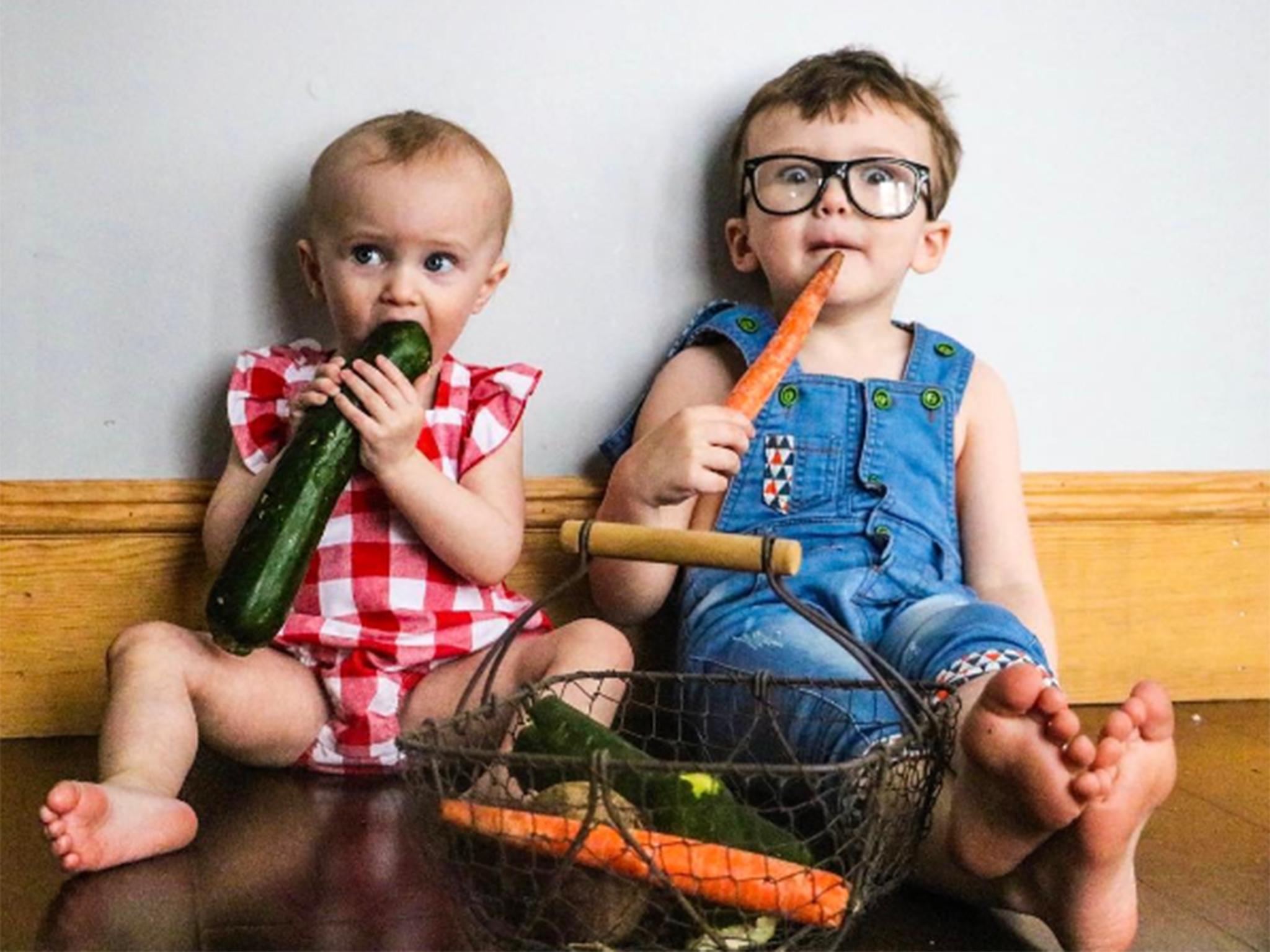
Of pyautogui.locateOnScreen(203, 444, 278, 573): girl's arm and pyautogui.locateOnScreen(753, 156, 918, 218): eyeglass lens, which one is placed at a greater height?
pyautogui.locateOnScreen(753, 156, 918, 218): eyeglass lens

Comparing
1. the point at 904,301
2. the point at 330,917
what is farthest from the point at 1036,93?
the point at 330,917

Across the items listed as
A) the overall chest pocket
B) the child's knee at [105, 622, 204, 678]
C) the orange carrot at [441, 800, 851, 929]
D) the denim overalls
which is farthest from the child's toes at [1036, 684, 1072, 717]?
the child's knee at [105, 622, 204, 678]

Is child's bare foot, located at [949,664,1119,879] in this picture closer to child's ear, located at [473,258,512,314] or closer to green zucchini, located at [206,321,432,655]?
green zucchini, located at [206,321,432,655]

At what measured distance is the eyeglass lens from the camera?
5.07 ft

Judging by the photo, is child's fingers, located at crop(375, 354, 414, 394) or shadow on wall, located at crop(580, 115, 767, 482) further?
shadow on wall, located at crop(580, 115, 767, 482)

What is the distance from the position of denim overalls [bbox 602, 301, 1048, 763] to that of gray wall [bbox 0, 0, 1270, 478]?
15 cm

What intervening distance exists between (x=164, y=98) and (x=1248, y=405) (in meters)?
1.22

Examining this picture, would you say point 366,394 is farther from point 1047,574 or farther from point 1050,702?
point 1047,574

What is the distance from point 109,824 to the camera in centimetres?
118

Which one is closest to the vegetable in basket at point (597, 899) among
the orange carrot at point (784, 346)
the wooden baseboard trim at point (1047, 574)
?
the orange carrot at point (784, 346)

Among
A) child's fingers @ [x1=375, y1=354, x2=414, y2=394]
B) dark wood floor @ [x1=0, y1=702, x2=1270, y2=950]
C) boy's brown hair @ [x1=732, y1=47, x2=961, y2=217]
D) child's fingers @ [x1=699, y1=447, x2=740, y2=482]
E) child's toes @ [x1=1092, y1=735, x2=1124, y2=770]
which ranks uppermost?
boy's brown hair @ [x1=732, y1=47, x2=961, y2=217]

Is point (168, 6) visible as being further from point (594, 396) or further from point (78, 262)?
point (594, 396)

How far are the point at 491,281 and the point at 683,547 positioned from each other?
0.61 m

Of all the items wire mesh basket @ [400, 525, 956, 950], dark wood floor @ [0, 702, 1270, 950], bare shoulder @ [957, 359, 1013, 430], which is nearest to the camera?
wire mesh basket @ [400, 525, 956, 950]
